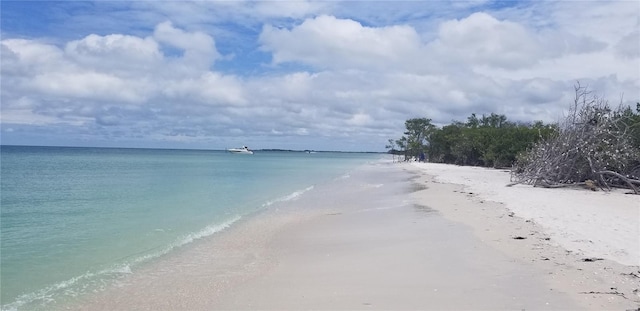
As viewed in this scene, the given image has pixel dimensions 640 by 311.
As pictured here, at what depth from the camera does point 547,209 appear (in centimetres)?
1605

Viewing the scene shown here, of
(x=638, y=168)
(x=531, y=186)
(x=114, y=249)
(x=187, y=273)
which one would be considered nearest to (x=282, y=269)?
(x=187, y=273)

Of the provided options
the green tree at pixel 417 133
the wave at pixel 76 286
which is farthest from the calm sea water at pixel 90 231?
the green tree at pixel 417 133

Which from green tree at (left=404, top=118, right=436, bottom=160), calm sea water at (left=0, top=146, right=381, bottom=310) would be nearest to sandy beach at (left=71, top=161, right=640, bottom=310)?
calm sea water at (left=0, top=146, right=381, bottom=310)

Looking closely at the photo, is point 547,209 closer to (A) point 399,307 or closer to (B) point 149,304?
(A) point 399,307

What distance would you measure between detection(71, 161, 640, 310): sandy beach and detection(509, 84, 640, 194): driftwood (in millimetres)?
10769

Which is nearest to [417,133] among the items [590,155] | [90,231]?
[590,155]

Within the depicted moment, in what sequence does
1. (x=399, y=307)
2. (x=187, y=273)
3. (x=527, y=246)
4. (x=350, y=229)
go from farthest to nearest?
(x=350, y=229) → (x=527, y=246) → (x=187, y=273) → (x=399, y=307)

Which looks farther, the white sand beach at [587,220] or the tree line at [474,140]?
the tree line at [474,140]

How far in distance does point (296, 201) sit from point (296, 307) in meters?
16.3

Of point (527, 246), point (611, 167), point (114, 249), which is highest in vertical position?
point (611, 167)

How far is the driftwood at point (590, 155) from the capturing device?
25.3 m

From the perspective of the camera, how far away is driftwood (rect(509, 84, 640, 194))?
2534cm

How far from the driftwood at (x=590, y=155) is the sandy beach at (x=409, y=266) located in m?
10.8

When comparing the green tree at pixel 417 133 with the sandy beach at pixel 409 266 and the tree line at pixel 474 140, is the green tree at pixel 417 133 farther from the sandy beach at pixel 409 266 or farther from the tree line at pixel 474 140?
the sandy beach at pixel 409 266
